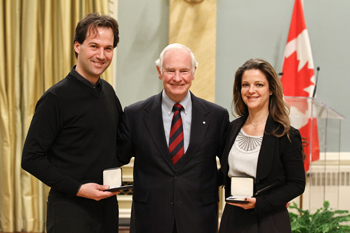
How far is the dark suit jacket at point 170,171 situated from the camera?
7.06ft

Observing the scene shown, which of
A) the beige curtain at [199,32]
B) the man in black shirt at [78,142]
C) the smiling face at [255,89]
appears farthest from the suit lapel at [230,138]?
the beige curtain at [199,32]

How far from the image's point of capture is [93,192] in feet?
6.46

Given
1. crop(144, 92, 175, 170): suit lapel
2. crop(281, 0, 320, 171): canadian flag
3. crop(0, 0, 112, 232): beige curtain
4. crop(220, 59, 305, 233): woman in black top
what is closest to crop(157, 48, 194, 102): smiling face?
crop(144, 92, 175, 170): suit lapel

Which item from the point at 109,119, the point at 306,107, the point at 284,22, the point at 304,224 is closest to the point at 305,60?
the point at 284,22

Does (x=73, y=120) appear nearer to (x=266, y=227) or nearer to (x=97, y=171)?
(x=97, y=171)

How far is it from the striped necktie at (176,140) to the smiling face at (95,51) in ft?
1.79

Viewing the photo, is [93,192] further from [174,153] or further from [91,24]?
[91,24]

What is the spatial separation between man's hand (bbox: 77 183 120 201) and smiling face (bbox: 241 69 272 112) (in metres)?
0.95

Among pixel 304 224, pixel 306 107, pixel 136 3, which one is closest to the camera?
pixel 304 224

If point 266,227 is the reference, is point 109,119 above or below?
above

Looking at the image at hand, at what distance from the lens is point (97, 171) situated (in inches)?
82.7

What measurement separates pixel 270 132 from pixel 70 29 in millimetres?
2927

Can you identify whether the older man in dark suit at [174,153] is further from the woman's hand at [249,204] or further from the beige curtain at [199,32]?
the beige curtain at [199,32]

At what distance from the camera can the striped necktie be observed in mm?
2182
